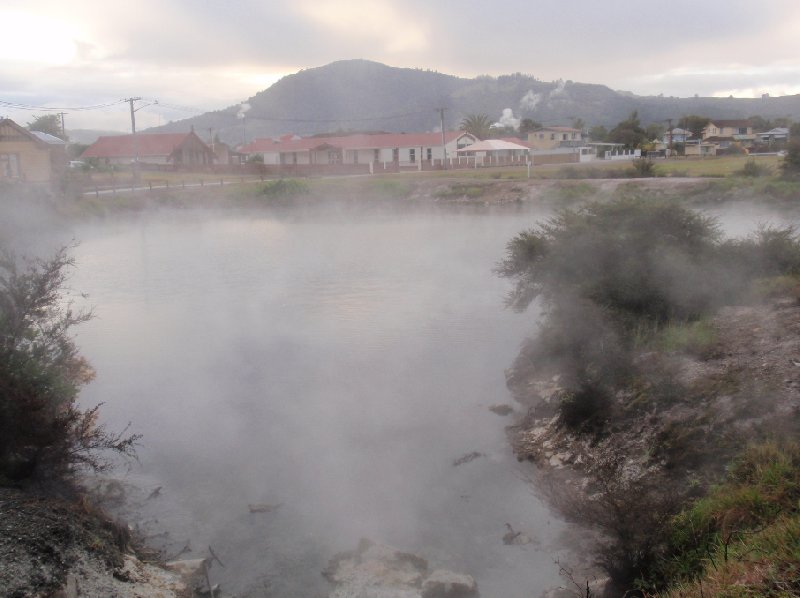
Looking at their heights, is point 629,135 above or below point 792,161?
above

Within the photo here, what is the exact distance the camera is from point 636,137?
85.0 metres

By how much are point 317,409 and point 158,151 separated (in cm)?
6386

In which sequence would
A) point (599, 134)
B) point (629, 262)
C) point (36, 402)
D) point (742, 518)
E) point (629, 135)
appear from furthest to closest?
1. point (599, 134)
2. point (629, 135)
3. point (629, 262)
4. point (36, 402)
5. point (742, 518)

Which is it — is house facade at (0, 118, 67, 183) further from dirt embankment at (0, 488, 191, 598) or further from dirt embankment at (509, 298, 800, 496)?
dirt embankment at (509, 298, 800, 496)

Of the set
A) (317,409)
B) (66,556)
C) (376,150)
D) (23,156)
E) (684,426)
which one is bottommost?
(317,409)

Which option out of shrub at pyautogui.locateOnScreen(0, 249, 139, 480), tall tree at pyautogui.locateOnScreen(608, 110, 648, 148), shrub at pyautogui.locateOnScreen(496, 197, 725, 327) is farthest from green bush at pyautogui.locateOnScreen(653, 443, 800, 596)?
tall tree at pyautogui.locateOnScreen(608, 110, 648, 148)

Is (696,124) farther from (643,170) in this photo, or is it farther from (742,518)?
(742,518)

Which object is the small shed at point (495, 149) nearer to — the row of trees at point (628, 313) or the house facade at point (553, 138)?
the house facade at point (553, 138)

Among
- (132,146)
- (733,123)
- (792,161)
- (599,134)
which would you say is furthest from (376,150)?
(733,123)

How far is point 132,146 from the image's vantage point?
71.8 metres

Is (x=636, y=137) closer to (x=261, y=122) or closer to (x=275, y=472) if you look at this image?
(x=275, y=472)

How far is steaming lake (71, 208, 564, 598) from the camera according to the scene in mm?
9484

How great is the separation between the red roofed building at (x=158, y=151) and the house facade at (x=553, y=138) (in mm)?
39775

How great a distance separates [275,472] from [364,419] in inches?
85.3
